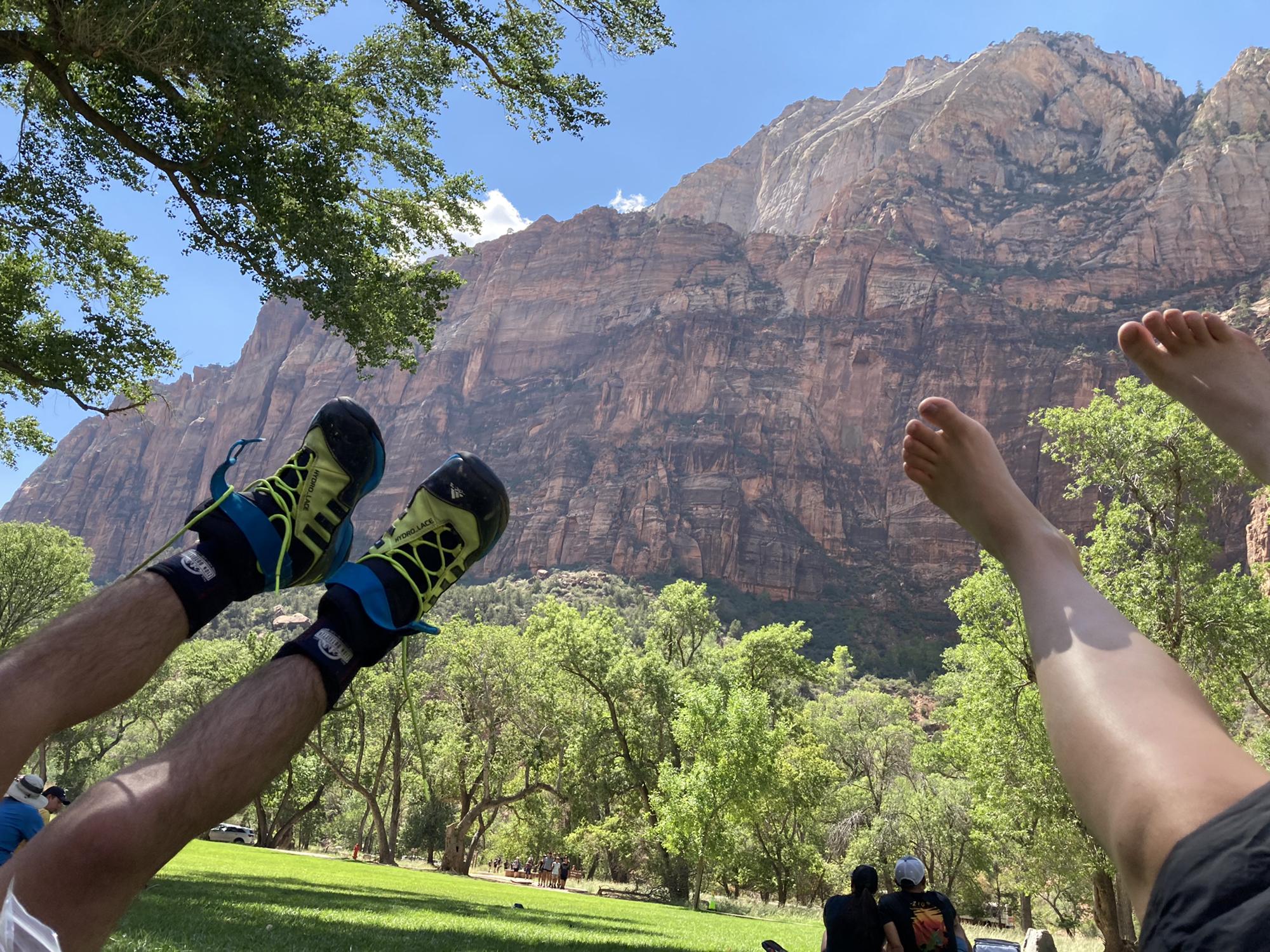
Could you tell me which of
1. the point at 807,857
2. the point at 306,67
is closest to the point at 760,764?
the point at 807,857

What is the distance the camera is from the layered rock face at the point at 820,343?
343ft

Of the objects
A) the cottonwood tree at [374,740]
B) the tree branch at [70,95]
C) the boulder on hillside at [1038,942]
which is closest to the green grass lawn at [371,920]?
the boulder on hillside at [1038,942]

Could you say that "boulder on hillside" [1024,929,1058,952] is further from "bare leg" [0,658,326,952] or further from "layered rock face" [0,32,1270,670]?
"layered rock face" [0,32,1270,670]

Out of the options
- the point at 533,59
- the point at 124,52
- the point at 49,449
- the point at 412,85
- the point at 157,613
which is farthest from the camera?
the point at 49,449

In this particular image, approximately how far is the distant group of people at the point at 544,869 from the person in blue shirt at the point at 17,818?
2459 cm

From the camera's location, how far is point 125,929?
14.3ft

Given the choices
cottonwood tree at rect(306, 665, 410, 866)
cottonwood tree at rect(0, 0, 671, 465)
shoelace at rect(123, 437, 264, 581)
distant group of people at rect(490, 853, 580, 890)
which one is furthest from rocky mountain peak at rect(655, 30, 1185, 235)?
shoelace at rect(123, 437, 264, 581)

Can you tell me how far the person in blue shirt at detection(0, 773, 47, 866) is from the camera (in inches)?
187

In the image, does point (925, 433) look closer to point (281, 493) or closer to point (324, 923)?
point (281, 493)

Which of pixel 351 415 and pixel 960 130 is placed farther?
pixel 960 130

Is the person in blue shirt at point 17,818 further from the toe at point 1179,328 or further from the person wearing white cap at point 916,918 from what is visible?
the toe at point 1179,328

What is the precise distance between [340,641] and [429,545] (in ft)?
1.71

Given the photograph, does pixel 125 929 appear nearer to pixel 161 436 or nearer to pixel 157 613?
pixel 157 613

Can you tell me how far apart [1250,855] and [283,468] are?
2.37m
